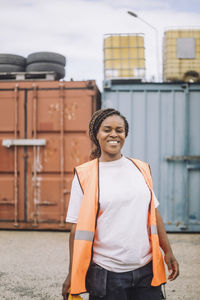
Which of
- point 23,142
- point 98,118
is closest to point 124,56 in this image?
point 23,142

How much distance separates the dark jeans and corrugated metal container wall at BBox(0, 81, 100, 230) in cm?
401

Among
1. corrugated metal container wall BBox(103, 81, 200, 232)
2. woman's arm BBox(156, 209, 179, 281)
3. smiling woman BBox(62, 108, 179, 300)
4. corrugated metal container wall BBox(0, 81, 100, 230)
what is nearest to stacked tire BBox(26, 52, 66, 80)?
corrugated metal container wall BBox(0, 81, 100, 230)

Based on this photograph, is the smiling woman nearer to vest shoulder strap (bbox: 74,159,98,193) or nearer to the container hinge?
vest shoulder strap (bbox: 74,159,98,193)

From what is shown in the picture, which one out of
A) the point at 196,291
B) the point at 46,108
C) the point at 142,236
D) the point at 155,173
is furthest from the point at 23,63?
the point at 142,236

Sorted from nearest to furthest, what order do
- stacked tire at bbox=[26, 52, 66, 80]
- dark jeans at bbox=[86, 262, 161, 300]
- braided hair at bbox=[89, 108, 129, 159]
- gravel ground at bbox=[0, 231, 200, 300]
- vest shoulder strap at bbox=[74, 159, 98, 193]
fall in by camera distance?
dark jeans at bbox=[86, 262, 161, 300], vest shoulder strap at bbox=[74, 159, 98, 193], braided hair at bbox=[89, 108, 129, 159], gravel ground at bbox=[0, 231, 200, 300], stacked tire at bbox=[26, 52, 66, 80]

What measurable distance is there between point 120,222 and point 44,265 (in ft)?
8.95

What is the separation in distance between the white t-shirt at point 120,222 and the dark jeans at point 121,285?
0.10 ft

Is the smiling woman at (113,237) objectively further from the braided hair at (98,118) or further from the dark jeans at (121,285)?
the braided hair at (98,118)

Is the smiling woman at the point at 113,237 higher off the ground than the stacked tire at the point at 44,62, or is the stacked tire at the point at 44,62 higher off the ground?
the stacked tire at the point at 44,62

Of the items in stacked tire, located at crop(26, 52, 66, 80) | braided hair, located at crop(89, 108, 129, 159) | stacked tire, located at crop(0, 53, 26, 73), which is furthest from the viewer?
stacked tire, located at crop(0, 53, 26, 73)

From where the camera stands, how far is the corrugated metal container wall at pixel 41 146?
18.7 ft

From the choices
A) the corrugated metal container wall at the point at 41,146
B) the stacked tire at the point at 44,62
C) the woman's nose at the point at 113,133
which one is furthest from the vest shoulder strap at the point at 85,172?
the stacked tire at the point at 44,62

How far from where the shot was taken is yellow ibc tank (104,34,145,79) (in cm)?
596

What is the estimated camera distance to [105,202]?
170 cm
